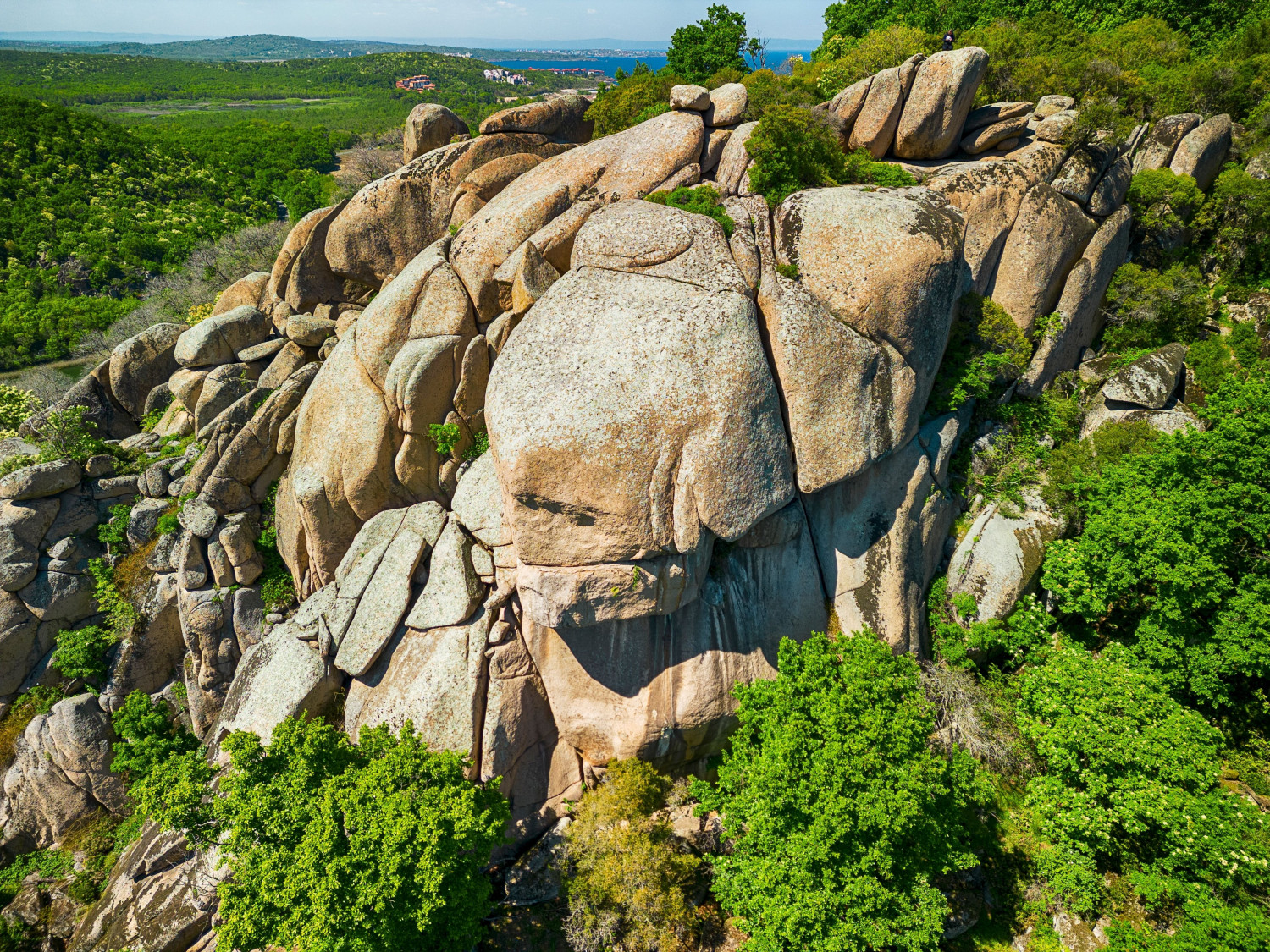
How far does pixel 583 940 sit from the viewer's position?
1703 centimetres

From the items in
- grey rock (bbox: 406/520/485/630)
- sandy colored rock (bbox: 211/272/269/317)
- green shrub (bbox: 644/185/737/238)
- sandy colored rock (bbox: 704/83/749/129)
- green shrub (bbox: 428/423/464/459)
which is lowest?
grey rock (bbox: 406/520/485/630)

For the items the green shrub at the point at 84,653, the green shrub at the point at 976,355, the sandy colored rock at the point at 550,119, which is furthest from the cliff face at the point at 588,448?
the green shrub at the point at 976,355

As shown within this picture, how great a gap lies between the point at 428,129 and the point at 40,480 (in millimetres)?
23941

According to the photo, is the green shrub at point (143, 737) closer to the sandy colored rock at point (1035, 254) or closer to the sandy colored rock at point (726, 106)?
the sandy colored rock at point (726, 106)

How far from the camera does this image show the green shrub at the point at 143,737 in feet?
81.5

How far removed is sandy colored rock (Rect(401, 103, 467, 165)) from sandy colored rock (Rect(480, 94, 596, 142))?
1.93m

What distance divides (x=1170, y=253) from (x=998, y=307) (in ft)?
39.0

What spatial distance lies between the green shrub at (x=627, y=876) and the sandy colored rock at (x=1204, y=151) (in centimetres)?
3665

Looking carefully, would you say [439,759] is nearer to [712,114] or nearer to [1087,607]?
[1087,607]

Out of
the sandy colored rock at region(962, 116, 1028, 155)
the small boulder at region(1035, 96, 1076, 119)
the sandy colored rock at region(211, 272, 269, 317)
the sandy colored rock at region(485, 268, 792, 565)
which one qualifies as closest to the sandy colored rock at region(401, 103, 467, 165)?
the sandy colored rock at region(211, 272, 269, 317)

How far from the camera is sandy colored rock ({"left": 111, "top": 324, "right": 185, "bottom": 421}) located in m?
32.4

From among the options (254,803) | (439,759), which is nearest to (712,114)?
(439,759)

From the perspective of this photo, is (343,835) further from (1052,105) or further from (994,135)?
(1052,105)

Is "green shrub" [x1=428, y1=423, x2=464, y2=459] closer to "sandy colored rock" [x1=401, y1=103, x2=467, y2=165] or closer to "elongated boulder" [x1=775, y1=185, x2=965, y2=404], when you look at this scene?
"elongated boulder" [x1=775, y1=185, x2=965, y2=404]
